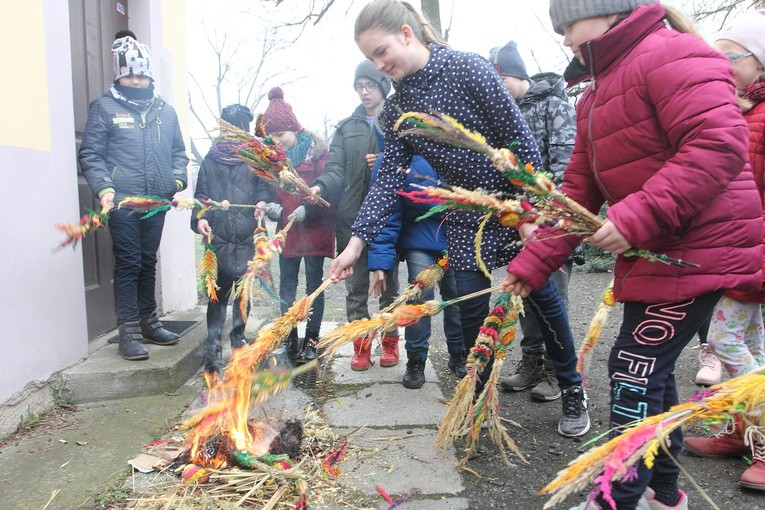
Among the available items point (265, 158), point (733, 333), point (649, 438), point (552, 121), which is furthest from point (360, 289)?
point (649, 438)

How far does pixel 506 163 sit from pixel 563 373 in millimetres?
1613

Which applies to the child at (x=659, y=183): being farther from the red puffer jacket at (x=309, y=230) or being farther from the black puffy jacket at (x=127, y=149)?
the black puffy jacket at (x=127, y=149)

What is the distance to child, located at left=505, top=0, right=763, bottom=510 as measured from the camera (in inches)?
64.6

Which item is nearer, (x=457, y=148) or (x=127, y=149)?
(x=457, y=148)

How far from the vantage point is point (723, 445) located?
2662mm

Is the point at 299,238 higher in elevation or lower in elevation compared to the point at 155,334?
higher

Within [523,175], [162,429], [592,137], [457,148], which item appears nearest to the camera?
[523,175]

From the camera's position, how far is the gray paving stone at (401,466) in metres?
2.53

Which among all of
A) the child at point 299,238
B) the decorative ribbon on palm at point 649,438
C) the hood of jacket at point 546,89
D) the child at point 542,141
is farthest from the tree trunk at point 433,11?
the decorative ribbon on palm at point 649,438

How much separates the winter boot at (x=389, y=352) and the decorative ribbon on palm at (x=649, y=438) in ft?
9.37

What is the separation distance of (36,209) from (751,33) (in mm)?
4000

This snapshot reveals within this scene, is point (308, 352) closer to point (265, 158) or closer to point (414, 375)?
point (414, 375)

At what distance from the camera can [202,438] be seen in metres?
2.57

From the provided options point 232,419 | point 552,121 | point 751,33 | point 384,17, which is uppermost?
point 384,17
